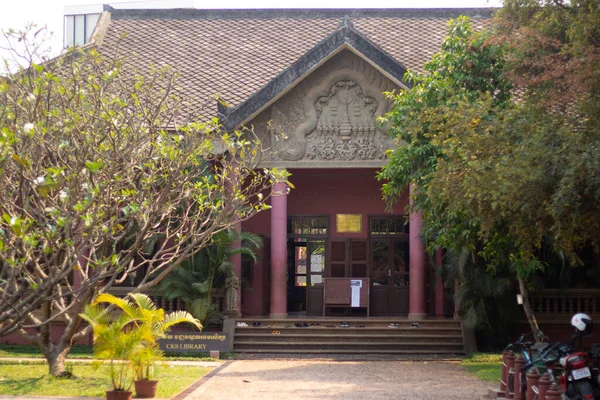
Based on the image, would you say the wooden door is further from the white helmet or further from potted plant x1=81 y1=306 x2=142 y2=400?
the white helmet

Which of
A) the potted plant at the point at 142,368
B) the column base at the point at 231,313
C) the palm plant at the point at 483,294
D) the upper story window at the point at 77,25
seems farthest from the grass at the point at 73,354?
the upper story window at the point at 77,25

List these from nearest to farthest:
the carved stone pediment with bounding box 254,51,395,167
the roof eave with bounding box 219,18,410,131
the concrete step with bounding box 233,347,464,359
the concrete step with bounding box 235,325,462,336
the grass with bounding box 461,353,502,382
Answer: the grass with bounding box 461,353,502,382 < the concrete step with bounding box 233,347,464,359 < the concrete step with bounding box 235,325,462,336 < the roof eave with bounding box 219,18,410,131 < the carved stone pediment with bounding box 254,51,395,167

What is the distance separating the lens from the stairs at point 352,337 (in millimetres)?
21250

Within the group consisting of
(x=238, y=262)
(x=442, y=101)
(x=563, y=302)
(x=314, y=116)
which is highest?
(x=314, y=116)

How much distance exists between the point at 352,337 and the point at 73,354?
21.2ft

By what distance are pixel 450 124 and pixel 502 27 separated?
107 inches

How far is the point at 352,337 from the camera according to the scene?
21.6m

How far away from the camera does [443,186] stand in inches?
555

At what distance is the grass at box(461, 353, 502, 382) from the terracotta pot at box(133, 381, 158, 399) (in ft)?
20.5

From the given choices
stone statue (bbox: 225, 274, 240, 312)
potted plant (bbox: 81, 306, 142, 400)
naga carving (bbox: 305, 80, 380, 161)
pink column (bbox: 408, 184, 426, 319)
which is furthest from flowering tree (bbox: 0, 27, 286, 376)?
pink column (bbox: 408, 184, 426, 319)

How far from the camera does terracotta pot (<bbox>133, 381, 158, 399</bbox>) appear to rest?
13812 millimetres

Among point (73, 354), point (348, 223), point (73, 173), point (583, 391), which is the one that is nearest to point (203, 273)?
point (73, 354)

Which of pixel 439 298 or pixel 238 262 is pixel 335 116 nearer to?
pixel 238 262

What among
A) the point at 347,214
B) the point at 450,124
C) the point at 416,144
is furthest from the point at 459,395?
the point at 347,214
